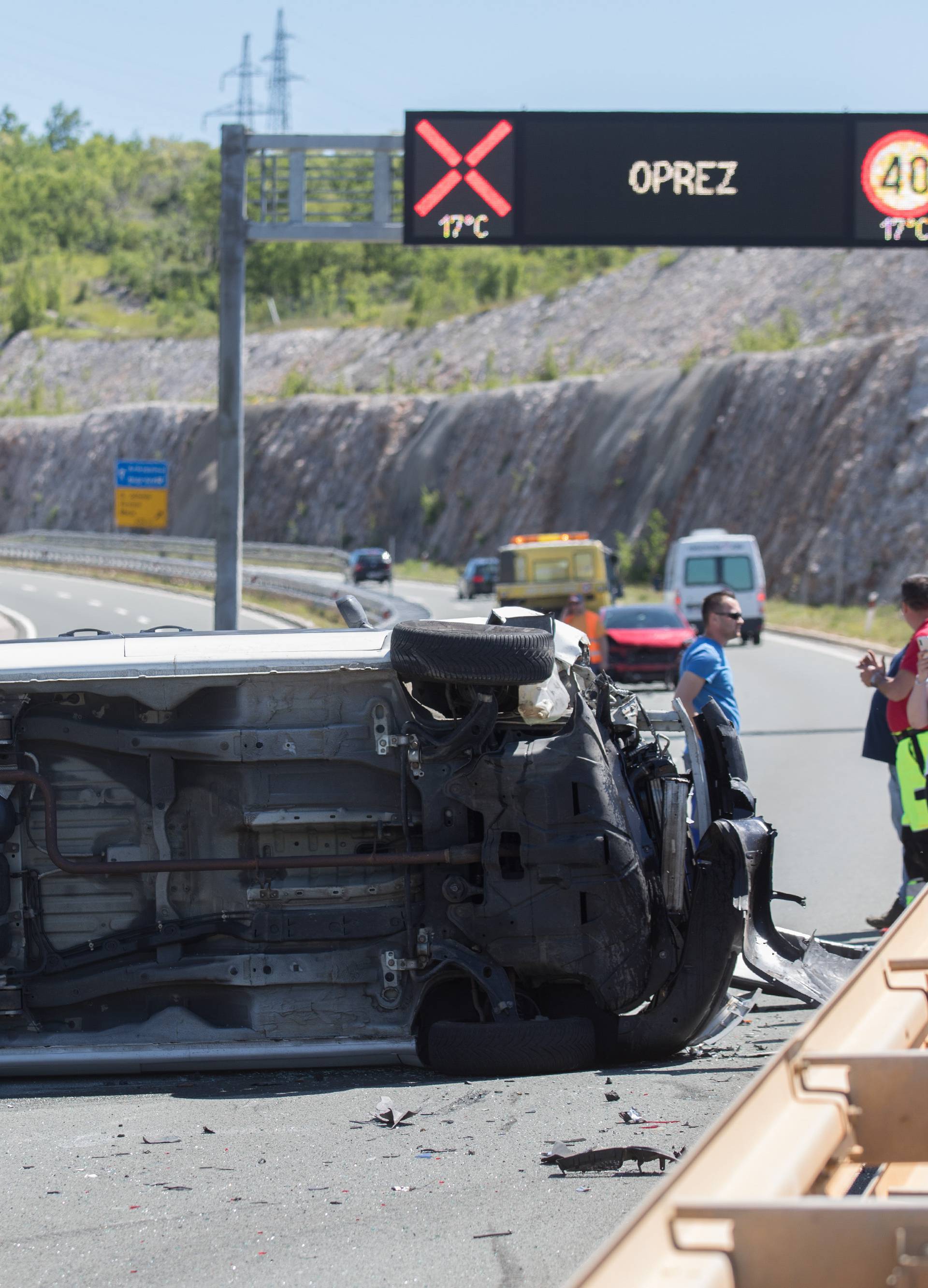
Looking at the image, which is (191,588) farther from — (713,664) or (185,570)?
(713,664)

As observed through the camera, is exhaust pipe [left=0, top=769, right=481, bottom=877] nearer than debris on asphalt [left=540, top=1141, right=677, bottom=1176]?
No

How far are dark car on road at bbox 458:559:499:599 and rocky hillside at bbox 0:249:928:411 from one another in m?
16.9

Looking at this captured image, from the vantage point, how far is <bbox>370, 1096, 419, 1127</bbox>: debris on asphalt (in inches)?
195

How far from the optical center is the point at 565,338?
79438mm

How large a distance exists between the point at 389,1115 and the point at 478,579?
4666cm

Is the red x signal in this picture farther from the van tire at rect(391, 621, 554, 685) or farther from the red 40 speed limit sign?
the van tire at rect(391, 621, 554, 685)

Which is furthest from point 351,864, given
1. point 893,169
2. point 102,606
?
point 102,606

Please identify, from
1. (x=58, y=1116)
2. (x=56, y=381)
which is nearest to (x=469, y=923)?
(x=58, y=1116)

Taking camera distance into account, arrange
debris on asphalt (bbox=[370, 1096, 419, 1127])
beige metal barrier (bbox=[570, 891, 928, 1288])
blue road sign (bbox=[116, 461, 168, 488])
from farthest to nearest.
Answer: blue road sign (bbox=[116, 461, 168, 488])
debris on asphalt (bbox=[370, 1096, 419, 1127])
beige metal barrier (bbox=[570, 891, 928, 1288])

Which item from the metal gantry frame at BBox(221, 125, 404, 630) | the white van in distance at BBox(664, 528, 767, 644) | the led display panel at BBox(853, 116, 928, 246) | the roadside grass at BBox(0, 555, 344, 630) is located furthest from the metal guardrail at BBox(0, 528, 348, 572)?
the led display panel at BBox(853, 116, 928, 246)

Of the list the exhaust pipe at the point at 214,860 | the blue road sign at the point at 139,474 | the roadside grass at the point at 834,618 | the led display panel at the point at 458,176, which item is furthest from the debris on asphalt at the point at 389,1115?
the blue road sign at the point at 139,474

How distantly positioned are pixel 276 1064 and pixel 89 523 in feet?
290

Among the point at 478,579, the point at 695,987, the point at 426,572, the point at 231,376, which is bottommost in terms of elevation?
the point at 426,572

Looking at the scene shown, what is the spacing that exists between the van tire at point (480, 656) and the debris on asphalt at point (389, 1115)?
1.49 m
